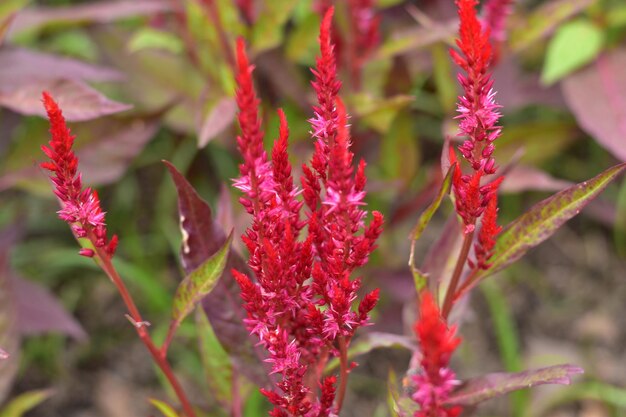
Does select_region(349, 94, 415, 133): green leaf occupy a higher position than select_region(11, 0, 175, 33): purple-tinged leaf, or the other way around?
select_region(11, 0, 175, 33): purple-tinged leaf

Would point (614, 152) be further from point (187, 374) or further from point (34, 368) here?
point (34, 368)

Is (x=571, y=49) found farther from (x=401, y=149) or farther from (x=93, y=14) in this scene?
(x=93, y=14)

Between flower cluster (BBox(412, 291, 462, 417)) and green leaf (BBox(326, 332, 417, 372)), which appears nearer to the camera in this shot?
flower cluster (BBox(412, 291, 462, 417))

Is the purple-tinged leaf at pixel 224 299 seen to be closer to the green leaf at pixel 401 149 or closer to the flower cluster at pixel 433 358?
the flower cluster at pixel 433 358

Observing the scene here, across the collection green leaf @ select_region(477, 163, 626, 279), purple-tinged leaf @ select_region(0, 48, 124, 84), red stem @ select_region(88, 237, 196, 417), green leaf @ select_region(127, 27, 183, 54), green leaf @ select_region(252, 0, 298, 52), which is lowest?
red stem @ select_region(88, 237, 196, 417)

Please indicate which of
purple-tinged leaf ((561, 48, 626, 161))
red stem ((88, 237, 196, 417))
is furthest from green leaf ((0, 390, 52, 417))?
purple-tinged leaf ((561, 48, 626, 161))

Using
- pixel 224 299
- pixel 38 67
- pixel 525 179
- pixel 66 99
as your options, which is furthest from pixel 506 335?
pixel 38 67

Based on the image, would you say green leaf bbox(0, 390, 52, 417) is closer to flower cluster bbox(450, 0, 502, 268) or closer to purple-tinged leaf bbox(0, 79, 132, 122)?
purple-tinged leaf bbox(0, 79, 132, 122)
